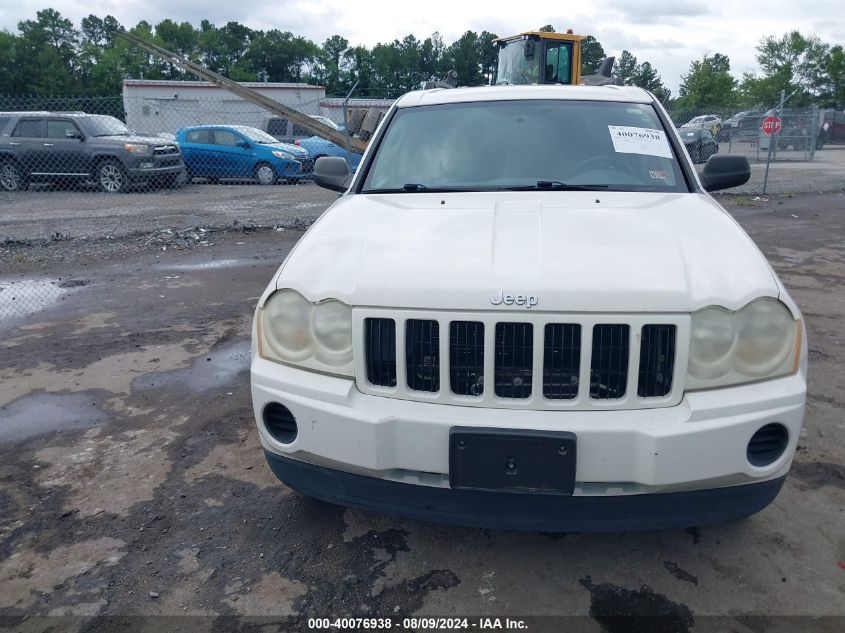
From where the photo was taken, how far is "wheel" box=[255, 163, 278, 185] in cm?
1683

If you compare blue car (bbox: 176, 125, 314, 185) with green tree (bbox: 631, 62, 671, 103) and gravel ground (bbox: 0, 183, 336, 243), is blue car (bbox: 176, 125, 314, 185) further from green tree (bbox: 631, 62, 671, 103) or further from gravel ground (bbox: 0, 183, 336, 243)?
green tree (bbox: 631, 62, 671, 103)

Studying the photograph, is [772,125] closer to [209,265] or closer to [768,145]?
[768,145]

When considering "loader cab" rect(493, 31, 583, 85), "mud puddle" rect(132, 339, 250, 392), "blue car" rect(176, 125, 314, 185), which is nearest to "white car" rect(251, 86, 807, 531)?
"mud puddle" rect(132, 339, 250, 392)

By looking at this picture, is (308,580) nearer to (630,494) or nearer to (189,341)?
(630,494)

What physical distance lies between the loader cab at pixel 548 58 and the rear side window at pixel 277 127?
30.5 ft

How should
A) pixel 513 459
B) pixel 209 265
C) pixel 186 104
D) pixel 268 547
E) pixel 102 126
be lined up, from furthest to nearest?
pixel 186 104
pixel 102 126
pixel 209 265
pixel 268 547
pixel 513 459

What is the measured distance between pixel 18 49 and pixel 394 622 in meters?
77.1

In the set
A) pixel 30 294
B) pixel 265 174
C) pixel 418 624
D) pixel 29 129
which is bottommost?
pixel 30 294

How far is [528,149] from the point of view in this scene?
3.69 metres

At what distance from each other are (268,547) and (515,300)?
1.44m

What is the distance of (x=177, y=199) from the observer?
14.2 m

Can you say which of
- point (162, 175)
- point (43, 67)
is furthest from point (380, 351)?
point (43, 67)

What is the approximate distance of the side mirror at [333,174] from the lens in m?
4.20

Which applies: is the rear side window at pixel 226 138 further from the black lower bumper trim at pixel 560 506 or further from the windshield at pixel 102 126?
the black lower bumper trim at pixel 560 506
